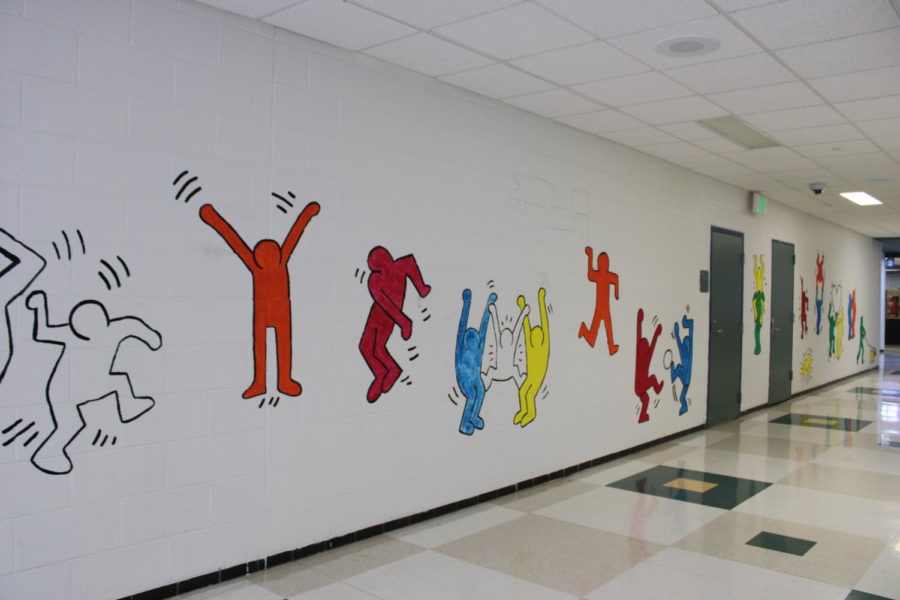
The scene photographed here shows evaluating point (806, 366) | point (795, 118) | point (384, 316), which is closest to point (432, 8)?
point (384, 316)

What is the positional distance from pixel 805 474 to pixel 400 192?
392cm

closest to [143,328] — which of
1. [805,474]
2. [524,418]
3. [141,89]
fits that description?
[141,89]

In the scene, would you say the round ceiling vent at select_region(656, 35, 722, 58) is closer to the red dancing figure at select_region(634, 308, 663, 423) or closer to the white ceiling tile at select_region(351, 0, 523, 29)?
the white ceiling tile at select_region(351, 0, 523, 29)

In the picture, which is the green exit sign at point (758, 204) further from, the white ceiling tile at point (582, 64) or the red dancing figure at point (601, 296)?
the white ceiling tile at point (582, 64)

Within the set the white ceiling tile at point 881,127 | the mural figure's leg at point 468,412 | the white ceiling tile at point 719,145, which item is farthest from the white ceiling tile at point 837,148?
the mural figure's leg at point 468,412

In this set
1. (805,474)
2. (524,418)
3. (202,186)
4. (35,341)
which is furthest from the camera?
(805,474)

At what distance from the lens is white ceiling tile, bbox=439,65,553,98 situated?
13.3ft

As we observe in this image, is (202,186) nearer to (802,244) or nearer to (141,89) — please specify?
(141,89)

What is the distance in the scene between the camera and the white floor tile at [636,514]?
4.17 m

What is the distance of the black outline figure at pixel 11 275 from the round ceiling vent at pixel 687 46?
2.93 metres

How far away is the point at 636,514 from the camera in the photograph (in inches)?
176

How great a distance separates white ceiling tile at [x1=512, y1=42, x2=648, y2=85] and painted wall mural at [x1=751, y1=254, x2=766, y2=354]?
5.20 m

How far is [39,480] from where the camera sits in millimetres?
2680

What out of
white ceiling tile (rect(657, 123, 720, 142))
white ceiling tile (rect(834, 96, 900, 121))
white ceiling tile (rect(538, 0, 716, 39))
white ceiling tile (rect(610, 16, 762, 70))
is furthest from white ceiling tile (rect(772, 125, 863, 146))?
white ceiling tile (rect(538, 0, 716, 39))
